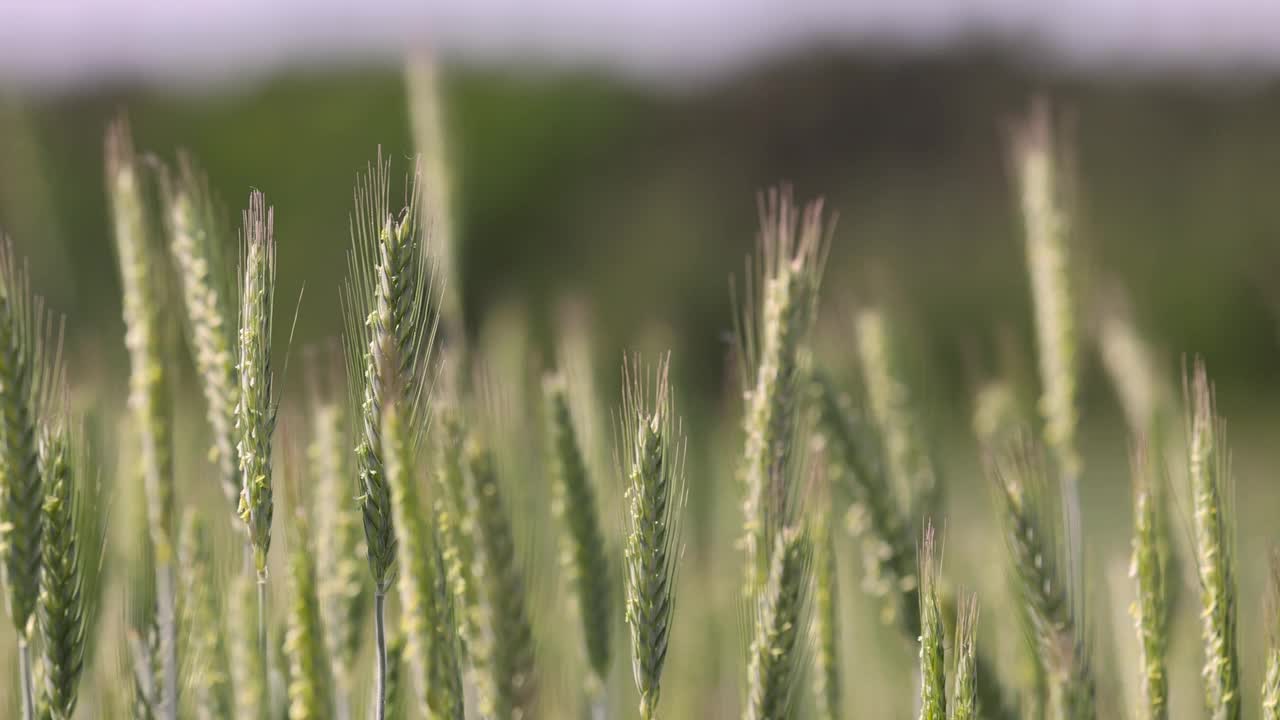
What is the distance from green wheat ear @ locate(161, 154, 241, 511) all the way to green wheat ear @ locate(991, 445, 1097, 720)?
64cm

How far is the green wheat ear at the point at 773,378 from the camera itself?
0.85m

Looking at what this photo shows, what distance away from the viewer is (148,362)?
99 cm

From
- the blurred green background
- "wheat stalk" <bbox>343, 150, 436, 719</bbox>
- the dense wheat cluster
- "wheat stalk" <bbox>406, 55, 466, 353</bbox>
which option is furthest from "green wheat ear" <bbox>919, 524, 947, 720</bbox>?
the blurred green background

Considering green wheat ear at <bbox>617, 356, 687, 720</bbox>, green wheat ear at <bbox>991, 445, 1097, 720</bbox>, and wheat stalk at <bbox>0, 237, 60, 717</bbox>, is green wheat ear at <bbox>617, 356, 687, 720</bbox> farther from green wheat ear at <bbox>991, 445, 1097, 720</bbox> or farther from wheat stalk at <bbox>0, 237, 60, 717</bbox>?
wheat stalk at <bbox>0, 237, 60, 717</bbox>

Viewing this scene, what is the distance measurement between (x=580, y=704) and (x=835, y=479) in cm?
40

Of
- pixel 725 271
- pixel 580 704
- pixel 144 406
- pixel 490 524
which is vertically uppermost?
pixel 725 271

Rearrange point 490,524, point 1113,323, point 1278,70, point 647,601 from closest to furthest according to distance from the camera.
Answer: point 647,601 < point 490,524 < point 1113,323 < point 1278,70

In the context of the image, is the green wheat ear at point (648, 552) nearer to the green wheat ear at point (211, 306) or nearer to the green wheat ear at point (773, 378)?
the green wheat ear at point (773, 378)

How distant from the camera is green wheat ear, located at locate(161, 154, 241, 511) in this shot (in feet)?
3.00

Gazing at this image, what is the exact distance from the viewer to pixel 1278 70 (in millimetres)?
8164

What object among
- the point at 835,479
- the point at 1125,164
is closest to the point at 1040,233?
the point at 835,479

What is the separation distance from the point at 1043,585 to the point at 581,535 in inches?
15.9

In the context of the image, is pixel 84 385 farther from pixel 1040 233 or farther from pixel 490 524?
pixel 1040 233

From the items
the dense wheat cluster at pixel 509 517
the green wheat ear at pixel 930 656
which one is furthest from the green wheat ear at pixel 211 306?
the green wheat ear at pixel 930 656
